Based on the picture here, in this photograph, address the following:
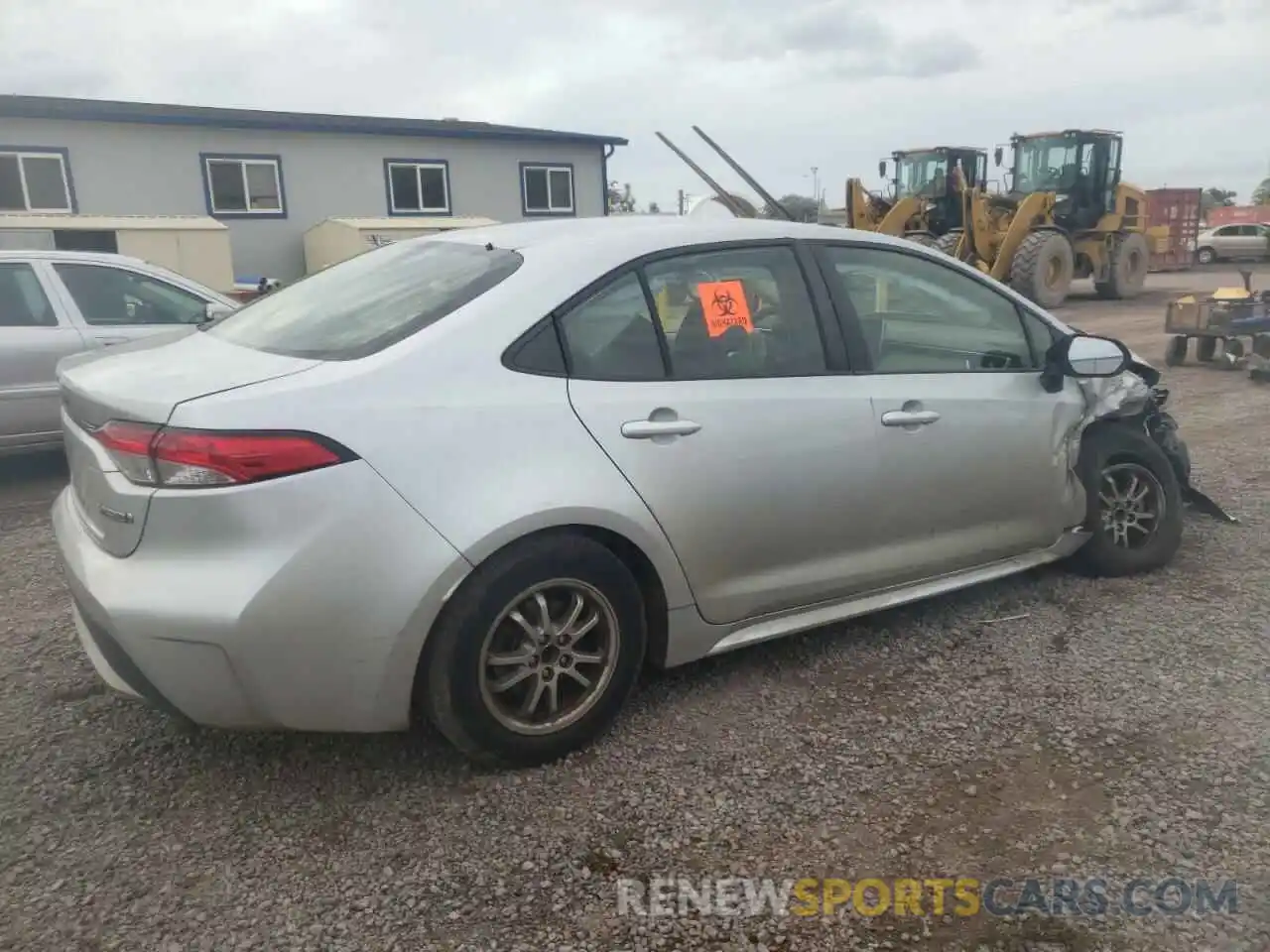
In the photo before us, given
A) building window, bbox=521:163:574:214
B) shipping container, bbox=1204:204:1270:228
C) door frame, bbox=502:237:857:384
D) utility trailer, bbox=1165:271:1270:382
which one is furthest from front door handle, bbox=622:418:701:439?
shipping container, bbox=1204:204:1270:228

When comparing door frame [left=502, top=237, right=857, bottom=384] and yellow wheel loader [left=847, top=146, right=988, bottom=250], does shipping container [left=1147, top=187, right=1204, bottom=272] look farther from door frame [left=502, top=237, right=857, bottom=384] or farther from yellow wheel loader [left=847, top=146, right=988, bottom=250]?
door frame [left=502, top=237, right=857, bottom=384]

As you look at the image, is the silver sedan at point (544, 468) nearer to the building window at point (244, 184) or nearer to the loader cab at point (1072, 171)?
the loader cab at point (1072, 171)

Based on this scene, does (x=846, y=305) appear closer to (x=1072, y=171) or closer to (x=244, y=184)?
(x=1072, y=171)

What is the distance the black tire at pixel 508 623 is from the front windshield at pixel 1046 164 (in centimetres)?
1798

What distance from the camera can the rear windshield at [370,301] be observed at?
280cm

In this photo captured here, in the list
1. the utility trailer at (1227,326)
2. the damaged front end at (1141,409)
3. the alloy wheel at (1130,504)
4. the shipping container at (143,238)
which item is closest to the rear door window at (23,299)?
the damaged front end at (1141,409)

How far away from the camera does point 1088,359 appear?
3830mm

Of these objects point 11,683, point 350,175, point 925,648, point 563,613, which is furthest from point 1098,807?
point 350,175

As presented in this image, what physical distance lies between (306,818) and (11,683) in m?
1.47

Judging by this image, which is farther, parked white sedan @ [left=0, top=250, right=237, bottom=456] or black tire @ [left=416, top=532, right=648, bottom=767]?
parked white sedan @ [left=0, top=250, right=237, bottom=456]

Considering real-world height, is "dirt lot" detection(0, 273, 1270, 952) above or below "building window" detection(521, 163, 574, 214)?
below

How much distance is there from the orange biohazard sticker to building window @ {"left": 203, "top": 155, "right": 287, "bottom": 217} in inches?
684

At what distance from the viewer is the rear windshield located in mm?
2797

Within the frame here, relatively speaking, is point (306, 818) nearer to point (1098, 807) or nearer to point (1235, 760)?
point (1098, 807)
